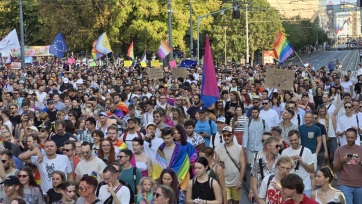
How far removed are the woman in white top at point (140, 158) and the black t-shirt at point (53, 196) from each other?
146 cm

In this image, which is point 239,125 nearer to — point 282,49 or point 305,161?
point 305,161

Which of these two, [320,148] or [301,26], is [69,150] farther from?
[301,26]

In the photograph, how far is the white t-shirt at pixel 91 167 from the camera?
942cm

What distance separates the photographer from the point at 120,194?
8.09 meters

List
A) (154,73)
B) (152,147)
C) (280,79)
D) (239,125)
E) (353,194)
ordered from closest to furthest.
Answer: (353,194), (152,147), (239,125), (280,79), (154,73)

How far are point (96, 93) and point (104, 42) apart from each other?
1443 centimetres

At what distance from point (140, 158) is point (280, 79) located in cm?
874

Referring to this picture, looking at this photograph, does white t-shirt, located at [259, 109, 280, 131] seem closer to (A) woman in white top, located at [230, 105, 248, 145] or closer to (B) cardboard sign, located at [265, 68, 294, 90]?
(A) woman in white top, located at [230, 105, 248, 145]

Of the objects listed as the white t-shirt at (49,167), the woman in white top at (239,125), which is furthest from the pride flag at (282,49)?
the white t-shirt at (49,167)

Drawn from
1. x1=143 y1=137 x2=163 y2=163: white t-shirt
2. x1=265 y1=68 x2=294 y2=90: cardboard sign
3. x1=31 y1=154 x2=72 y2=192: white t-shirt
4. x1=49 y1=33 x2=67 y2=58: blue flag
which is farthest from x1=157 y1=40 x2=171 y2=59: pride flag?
x1=31 y1=154 x2=72 y2=192: white t-shirt

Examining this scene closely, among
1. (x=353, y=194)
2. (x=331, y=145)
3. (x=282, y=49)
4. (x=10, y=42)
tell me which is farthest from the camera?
(x=10, y=42)

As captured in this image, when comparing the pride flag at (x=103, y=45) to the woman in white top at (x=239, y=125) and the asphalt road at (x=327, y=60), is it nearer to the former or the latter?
the woman in white top at (x=239, y=125)

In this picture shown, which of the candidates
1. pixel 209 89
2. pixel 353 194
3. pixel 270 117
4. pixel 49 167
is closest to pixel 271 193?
pixel 353 194

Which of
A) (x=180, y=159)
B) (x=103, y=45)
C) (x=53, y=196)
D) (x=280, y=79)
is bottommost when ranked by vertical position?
(x=53, y=196)
